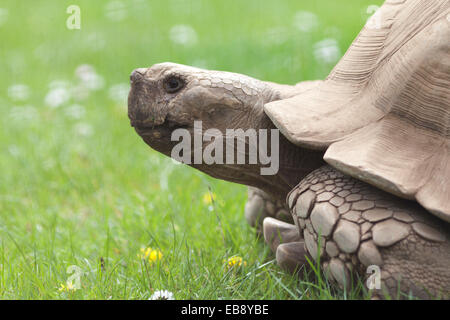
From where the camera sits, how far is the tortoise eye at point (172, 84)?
182cm

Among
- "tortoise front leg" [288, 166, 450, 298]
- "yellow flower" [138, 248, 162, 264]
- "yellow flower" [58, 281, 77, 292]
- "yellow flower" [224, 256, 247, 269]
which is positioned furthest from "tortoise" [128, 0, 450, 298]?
"yellow flower" [58, 281, 77, 292]

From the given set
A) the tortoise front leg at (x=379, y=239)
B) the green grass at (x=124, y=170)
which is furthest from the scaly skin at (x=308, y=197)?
the green grass at (x=124, y=170)

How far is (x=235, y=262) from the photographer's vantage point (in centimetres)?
194

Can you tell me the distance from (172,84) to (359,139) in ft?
2.12

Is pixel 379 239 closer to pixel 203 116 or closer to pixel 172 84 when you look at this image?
pixel 203 116

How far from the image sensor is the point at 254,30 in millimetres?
5898

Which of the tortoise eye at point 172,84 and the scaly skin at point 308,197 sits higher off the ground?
the tortoise eye at point 172,84

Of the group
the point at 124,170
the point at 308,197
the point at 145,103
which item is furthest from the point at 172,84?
the point at 124,170

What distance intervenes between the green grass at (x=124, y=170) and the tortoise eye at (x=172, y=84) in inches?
20.8

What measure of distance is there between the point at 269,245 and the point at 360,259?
1.97 ft

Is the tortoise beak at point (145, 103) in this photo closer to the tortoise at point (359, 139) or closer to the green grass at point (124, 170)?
the tortoise at point (359, 139)

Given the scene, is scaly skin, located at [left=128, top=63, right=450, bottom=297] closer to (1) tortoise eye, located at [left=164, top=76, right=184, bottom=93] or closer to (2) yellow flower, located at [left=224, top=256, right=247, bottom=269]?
(1) tortoise eye, located at [left=164, top=76, right=184, bottom=93]

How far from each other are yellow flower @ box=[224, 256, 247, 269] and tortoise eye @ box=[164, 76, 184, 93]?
25.2 inches

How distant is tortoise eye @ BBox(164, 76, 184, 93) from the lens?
1.82 metres
